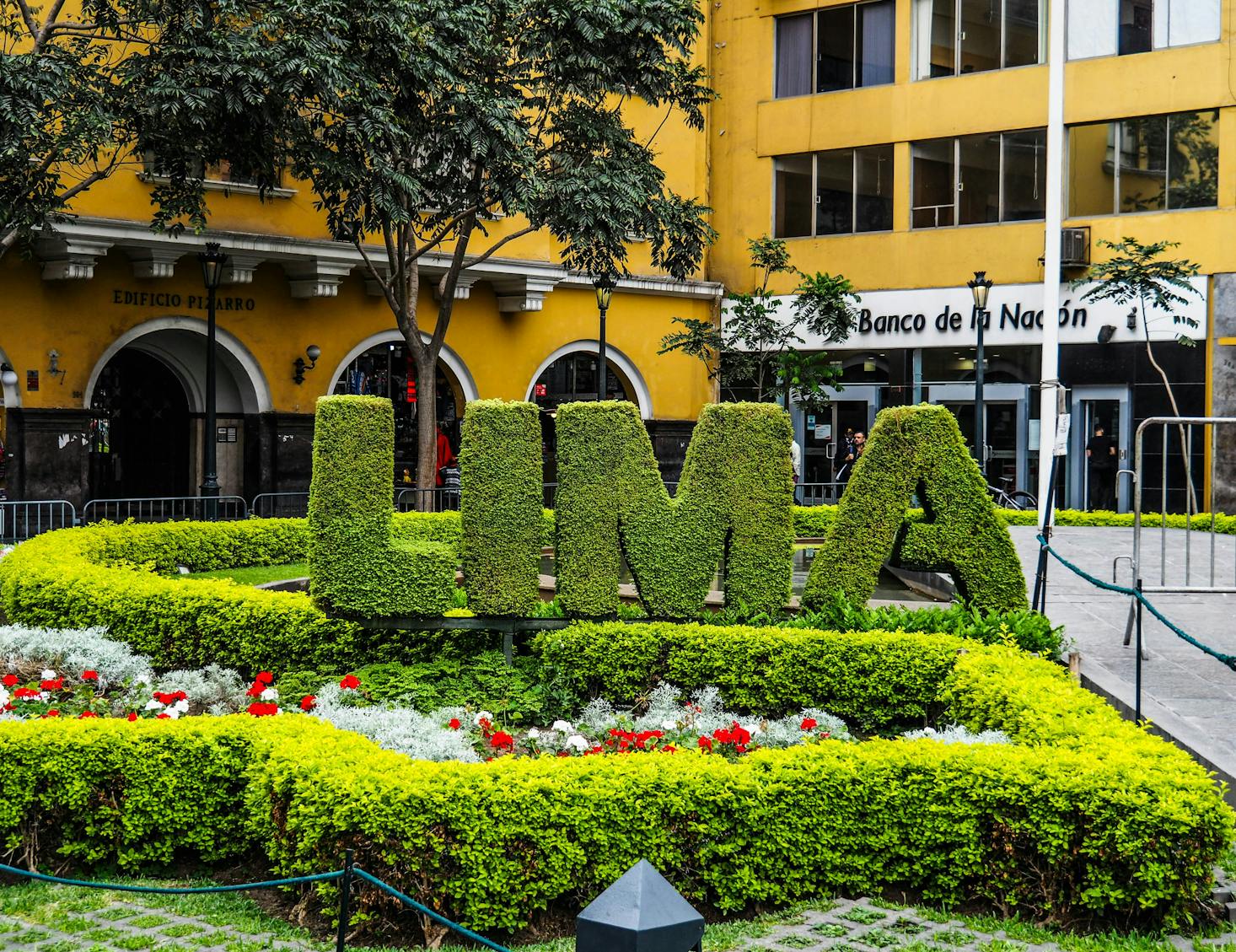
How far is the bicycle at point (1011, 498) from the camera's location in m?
24.3

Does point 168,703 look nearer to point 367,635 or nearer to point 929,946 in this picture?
point 367,635

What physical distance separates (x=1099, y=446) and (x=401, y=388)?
45.4ft

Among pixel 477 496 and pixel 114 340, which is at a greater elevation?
pixel 114 340

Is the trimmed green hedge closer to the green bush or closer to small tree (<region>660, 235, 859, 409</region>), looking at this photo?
the green bush

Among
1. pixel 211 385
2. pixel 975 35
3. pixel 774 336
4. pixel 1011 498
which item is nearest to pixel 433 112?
pixel 211 385

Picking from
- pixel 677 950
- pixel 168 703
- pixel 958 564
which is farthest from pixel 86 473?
pixel 677 950

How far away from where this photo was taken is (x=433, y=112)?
683 inches

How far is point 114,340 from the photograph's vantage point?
20078mm

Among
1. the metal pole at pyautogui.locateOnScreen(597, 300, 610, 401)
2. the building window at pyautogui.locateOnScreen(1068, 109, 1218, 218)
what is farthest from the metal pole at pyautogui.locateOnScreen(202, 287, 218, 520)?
the building window at pyautogui.locateOnScreen(1068, 109, 1218, 218)

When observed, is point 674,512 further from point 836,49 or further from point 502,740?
point 836,49

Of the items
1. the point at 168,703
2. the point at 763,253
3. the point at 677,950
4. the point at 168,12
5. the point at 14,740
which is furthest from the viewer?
the point at 763,253

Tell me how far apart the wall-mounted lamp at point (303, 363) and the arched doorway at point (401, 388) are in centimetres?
75

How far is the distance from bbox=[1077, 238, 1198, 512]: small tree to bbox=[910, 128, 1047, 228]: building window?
6.77 ft

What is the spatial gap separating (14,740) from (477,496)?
11.0 feet
